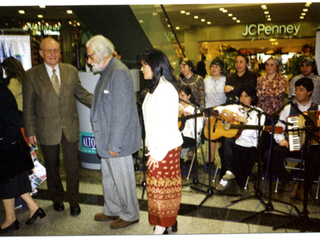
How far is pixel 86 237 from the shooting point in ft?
9.41

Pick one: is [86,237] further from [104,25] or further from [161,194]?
[104,25]

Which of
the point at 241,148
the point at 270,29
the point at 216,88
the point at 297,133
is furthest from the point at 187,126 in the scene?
the point at 270,29

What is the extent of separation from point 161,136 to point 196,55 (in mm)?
8142

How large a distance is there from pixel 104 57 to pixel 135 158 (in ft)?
7.61

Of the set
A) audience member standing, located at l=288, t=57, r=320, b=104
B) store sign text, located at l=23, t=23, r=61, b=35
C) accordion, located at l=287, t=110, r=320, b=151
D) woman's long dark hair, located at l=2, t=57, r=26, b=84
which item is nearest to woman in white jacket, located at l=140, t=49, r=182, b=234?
accordion, located at l=287, t=110, r=320, b=151

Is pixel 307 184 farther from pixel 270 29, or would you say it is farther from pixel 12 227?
pixel 270 29

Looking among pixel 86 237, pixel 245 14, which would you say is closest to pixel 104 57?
pixel 86 237

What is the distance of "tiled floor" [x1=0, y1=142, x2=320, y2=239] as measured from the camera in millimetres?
2953

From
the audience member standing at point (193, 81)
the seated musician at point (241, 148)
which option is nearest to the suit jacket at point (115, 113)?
the seated musician at point (241, 148)

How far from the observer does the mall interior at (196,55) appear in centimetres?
302

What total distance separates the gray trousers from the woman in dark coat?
2.62 ft

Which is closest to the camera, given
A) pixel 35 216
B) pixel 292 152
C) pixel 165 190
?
pixel 165 190

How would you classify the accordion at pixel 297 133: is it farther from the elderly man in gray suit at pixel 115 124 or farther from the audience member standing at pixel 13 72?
the audience member standing at pixel 13 72

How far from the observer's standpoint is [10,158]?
2887mm
